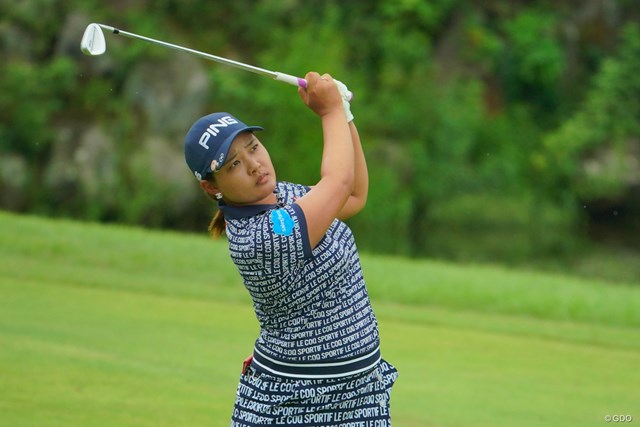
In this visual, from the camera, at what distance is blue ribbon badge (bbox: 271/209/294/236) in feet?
9.84

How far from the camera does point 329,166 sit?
3031 mm

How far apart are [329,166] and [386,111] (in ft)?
78.7

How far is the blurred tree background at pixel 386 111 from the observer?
23.4 meters

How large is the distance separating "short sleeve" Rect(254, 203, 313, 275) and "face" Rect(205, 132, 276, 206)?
0.30 ft

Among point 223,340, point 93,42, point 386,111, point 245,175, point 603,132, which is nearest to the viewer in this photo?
point 245,175

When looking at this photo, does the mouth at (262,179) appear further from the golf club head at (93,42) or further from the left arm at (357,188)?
the golf club head at (93,42)

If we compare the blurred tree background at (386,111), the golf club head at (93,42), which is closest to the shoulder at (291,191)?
the golf club head at (93,42)

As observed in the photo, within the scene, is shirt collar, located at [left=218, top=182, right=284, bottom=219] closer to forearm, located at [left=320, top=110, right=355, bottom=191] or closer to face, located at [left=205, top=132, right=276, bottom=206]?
face, located at [left=205, top=132, right=276, bottom=206]

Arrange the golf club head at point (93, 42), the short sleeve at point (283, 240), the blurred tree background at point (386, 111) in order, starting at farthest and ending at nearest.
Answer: the blurred tree background at point (386, 111) → the golf club head at point (93, 42) → the short sleeve at point (283, 240)

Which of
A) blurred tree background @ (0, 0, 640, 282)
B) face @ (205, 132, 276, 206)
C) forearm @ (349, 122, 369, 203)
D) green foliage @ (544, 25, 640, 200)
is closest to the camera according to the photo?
face @ (205, 132, 276, 206)

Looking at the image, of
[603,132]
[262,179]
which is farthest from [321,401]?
[603,132]

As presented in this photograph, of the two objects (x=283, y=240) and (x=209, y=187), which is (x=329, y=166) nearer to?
(x=283, y=240)

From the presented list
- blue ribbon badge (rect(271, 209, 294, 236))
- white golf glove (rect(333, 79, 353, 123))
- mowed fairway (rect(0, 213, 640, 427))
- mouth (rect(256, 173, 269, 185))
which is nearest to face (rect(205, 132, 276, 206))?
mouth (rect(256, 173, 269, 185))

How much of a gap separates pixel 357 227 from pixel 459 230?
2.49 metres
